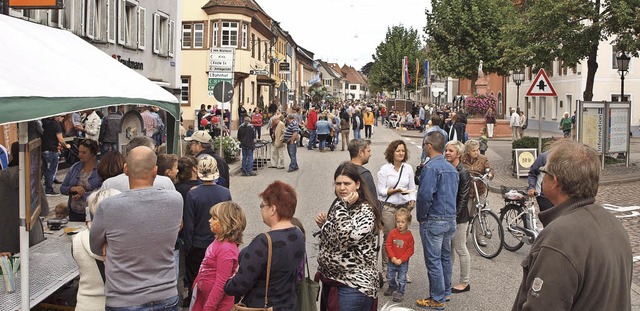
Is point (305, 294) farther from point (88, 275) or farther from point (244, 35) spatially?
point (244, 35)

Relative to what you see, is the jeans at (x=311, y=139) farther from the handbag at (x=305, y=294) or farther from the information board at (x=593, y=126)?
the handbag at (x=305, y=294)

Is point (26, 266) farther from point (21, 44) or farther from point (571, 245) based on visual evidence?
point (571, 245)

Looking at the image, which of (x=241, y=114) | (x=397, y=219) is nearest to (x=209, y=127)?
(x=241, y=114)

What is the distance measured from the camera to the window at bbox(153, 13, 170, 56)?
29.2 m

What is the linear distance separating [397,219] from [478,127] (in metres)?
30.5

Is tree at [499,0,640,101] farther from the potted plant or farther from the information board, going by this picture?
the potted plant

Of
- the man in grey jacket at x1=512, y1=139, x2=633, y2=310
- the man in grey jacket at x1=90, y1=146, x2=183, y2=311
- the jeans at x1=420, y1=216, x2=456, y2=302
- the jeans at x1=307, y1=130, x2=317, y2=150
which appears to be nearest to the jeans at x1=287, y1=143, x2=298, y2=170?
the jeans at x1=307, y1=130, x2=317, y2=150

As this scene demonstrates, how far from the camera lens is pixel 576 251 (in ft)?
9.92

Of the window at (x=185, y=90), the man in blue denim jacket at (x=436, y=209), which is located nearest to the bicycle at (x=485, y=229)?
the man in blue denim jacket at (x=436, y=209)

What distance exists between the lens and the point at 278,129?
21188 millimetres

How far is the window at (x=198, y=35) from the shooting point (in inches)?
1864

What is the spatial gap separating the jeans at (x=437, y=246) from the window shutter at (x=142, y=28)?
21.8m

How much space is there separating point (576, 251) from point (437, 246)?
14.0ft

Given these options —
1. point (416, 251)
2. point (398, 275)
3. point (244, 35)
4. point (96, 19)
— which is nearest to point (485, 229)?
point (416, 251)
